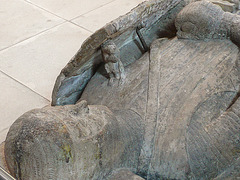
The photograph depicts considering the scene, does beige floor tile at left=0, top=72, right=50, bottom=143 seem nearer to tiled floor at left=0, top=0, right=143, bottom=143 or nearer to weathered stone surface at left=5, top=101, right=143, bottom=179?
tiled floor at left=0, top=0, right=143, bottom=143

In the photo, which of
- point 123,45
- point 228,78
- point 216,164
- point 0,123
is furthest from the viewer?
point 0,123

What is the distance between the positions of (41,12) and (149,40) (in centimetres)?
219

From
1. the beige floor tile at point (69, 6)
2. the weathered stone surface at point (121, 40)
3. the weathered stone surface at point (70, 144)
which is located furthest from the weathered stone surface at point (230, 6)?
the beige floor tile at point (69, 6)

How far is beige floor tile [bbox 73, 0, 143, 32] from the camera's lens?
4.21 meters

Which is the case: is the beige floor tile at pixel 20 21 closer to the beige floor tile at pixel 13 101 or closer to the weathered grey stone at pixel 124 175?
the beige floor tile at pixel 13 101

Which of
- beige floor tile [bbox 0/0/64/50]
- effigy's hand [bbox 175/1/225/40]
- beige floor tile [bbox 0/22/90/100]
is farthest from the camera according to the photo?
beige floor tile [bbox 0/0/64/50]

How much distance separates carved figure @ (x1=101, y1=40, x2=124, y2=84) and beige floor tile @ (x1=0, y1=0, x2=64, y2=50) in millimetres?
1923

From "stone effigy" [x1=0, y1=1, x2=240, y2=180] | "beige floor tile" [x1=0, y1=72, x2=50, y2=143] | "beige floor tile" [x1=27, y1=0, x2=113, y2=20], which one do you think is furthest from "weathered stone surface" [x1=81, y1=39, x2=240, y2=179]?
"beige floor tile" [x1=27, y1=0, x2=113, y2=20]

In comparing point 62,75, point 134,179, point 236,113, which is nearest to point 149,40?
point 62,75

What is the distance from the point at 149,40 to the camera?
2580 mm

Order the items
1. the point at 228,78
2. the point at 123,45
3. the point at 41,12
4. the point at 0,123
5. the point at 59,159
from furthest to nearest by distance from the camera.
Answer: the point at 41,12, the point at 0,123, the point at 123,45, the point at 228,78, the point at 59,159

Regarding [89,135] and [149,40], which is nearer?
[89,135]

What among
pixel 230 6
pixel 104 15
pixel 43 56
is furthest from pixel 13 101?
pixel 230 6

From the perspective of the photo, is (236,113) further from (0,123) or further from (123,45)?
(0,123)
